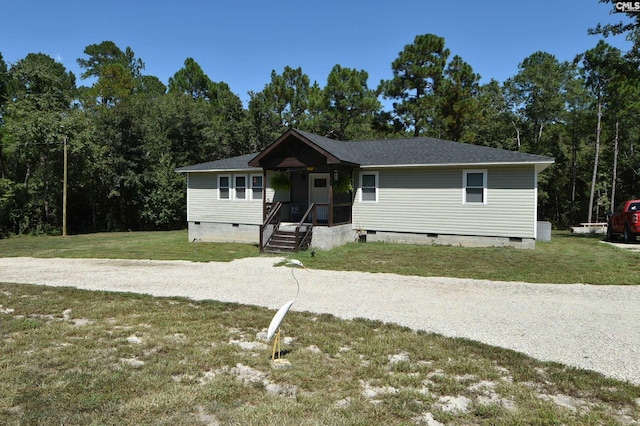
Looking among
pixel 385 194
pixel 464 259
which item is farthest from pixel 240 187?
pixel 464 259

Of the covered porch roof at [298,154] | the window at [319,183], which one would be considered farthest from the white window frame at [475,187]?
the window at [319,183]

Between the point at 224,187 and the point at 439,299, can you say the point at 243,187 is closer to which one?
the point at 224,187

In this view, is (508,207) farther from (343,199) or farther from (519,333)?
(519,333)

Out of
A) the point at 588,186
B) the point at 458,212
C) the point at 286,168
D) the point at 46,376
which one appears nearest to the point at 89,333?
the point at 46,376

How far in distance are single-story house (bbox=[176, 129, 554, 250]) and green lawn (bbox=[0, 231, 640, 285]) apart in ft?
3.33

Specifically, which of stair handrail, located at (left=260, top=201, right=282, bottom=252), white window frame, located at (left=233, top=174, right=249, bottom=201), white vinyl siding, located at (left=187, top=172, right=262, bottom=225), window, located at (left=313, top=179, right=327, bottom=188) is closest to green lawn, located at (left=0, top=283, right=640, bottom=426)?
stair handrail, located at (left=260, top=201, right=282, bottom=252)

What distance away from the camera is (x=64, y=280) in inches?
329

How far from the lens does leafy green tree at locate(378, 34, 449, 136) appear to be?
29188mm

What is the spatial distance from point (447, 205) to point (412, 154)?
8.50ft

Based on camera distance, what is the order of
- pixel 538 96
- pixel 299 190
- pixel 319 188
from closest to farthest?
pixel 319 188
pixel 299 190
pixel 538 96

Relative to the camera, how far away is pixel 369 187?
609 inches

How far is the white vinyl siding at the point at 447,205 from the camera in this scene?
13.1 m

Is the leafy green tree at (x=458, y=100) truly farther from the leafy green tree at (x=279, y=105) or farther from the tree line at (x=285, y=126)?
the leafy green tree at (x=279, y=105)

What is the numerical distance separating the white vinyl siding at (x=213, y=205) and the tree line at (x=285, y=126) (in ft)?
26.8
